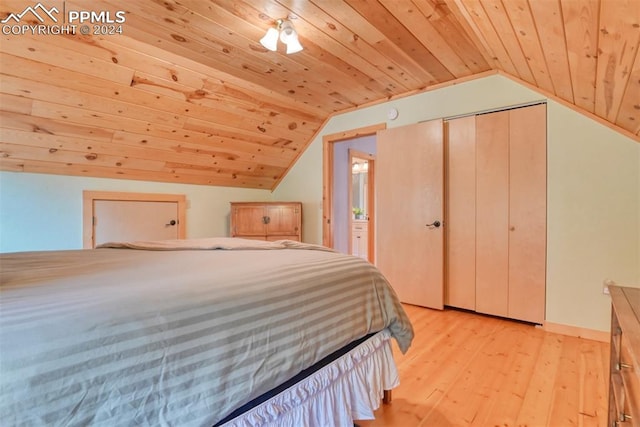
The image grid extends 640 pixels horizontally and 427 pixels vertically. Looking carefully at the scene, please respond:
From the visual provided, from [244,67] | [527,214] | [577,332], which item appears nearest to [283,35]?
[244,67]

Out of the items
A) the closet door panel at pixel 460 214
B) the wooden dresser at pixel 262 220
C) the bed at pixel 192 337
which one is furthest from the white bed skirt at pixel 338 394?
the wooden dresser at pixel 262 220

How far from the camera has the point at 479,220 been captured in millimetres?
2809

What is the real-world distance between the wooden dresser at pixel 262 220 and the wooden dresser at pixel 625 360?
3.13 metres

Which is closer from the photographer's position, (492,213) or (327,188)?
(492,213)

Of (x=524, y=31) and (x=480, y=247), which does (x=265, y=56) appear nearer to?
(x=524, y=31)

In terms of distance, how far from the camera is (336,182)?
4270 mm

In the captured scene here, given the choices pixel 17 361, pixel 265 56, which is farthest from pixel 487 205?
pixel 17 361

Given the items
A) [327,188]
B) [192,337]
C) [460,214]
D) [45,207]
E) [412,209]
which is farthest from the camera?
[327,188]

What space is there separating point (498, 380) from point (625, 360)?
0.91 m

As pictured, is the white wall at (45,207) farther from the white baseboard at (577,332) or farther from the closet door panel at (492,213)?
the white baseboard at (577,332)

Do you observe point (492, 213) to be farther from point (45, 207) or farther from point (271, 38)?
point (45, 207)

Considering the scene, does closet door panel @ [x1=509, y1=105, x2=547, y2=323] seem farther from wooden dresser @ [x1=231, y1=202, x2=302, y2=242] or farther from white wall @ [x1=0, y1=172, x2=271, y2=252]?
white wall @ [x1=0, y1=172, x2=271, y2=252]

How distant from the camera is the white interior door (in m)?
3.02

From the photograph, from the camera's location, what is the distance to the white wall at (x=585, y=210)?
7.16 ft
